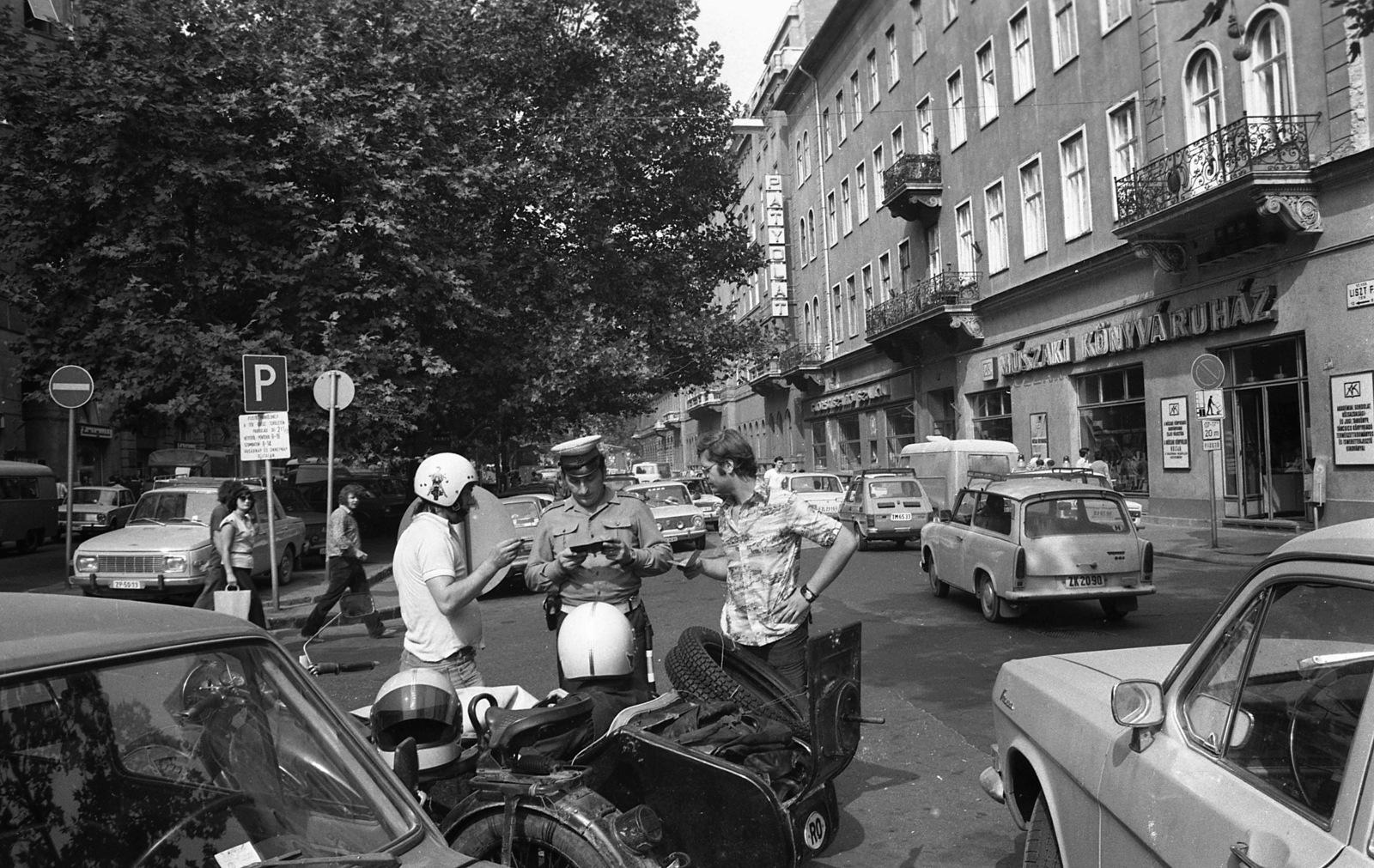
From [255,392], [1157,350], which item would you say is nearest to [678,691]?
[255,392]

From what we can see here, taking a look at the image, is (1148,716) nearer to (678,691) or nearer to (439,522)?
(678,691)

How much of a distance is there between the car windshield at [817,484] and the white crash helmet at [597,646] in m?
22.6

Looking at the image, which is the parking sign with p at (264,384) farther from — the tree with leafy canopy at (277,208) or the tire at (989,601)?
the tire at (989,601)

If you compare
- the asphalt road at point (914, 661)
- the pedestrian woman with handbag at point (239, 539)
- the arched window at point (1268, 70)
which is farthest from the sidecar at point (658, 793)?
the arched window at point (1268, 70)

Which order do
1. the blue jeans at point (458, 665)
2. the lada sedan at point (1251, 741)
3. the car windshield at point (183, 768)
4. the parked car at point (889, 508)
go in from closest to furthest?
1. the car windshield at point (183, 768)
2. the lada sedan at point (1251, 741)
3. the blue jeans at point (458, 665)
4. the parked car at point (889, 508)

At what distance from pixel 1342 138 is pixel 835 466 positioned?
97.6ft

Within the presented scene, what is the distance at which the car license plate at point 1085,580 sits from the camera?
10.7 meters

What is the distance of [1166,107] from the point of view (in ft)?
68.7

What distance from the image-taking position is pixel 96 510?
27.4 meters

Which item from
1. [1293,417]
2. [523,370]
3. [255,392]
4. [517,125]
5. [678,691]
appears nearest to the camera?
[678,691]

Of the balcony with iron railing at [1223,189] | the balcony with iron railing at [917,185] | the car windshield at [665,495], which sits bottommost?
the car windshield at [665,495]

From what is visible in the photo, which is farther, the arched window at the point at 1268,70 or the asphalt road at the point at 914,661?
the arched window at the point at 1268,70

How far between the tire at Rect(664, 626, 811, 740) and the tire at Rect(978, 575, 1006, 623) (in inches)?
285

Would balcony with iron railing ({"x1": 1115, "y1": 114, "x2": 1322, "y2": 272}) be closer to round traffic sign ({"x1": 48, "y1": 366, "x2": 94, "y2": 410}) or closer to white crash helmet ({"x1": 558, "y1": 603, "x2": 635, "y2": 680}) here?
white crash helmet ({"x1": 558, "y1": 603, "x2": 635, "y2": 680})
